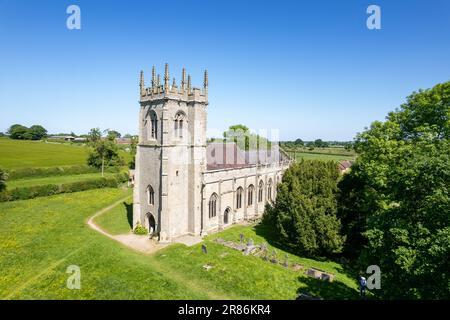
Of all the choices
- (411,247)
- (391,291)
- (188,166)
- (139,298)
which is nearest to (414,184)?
(411,247)

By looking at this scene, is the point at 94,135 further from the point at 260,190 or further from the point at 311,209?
the point at 311,209

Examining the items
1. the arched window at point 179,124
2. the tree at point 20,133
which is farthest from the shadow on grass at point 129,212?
the tree at point 20,133

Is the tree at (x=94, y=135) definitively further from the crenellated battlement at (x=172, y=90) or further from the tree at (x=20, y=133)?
the tree at (x=20, y=133)

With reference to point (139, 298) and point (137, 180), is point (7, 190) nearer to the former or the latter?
point (137, 180)

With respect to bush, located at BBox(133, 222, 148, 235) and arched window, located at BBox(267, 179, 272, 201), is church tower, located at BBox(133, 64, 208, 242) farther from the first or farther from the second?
arched window, located at BBox(267, 179, 272, 201)

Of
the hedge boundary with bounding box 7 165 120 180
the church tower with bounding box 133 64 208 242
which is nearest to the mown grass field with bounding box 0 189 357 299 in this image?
the church tower with bounding box 133 64 208 242

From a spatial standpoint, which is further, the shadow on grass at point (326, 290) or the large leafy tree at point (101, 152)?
the large leafy tree at point (101, 152)
